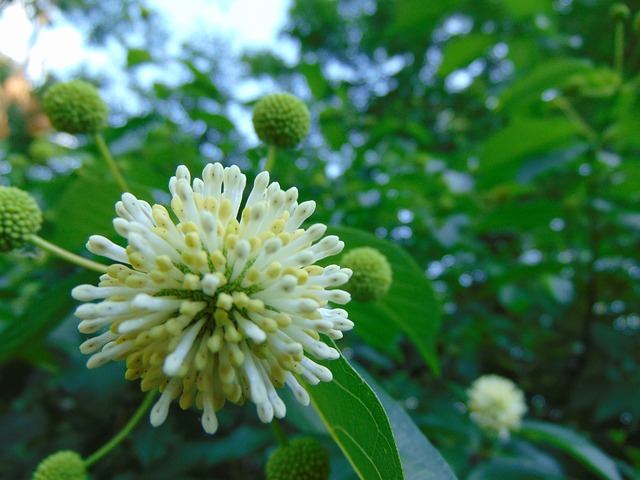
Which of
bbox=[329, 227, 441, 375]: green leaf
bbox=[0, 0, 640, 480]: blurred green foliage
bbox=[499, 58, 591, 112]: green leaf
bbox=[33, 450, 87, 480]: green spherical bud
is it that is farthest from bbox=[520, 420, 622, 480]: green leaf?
bbox=[33, 450, 87, 480]: green spherical bud

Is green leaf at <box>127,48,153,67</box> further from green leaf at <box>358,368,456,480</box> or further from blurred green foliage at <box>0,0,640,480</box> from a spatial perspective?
green leaf at <box>358,368,456,480</box>

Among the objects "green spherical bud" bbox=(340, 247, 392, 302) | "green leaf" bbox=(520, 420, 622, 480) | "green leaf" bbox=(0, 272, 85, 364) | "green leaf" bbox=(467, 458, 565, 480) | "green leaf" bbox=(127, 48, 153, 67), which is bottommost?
"green leaf" bbox=(467, 458, 565, 480)

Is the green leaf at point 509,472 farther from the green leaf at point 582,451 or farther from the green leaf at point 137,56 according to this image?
the green leaf at point 137,56

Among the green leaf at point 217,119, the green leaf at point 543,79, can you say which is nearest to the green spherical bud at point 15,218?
the green leaf at point 217,119

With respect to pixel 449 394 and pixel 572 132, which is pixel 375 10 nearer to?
pixel 572 132

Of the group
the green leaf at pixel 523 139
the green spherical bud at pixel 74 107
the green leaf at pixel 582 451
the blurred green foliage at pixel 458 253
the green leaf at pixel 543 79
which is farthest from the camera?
the green leaf at pixel 523 139

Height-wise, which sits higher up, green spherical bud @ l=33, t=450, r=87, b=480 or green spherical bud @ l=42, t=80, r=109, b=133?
green spherical bud @ l=42, t=80, r=109, b=133

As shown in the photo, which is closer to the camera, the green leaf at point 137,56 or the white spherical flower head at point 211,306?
the white spherical flower head at point 211,306
